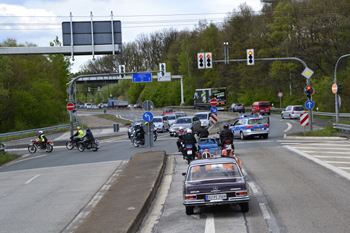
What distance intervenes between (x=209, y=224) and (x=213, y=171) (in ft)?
4.91

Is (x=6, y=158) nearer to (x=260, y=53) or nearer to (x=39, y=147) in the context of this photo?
(x=39, y=147)

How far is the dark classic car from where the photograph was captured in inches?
377

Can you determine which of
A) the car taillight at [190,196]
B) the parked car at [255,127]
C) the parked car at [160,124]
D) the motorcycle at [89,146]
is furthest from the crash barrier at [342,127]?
the car taillight at [190,196]

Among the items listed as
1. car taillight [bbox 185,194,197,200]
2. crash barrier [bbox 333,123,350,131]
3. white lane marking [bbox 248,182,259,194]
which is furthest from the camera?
crash barrier [bbox 333,123,350,131]

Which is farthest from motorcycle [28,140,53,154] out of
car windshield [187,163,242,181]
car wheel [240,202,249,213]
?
car wheel [240,202,249,213]

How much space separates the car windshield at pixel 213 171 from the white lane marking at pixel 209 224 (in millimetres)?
862

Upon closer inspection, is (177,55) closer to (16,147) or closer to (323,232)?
(16,147)

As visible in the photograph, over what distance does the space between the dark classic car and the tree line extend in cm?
4063

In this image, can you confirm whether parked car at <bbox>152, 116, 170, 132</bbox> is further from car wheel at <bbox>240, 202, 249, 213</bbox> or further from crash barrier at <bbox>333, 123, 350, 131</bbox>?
car wheel at <bbox>240, 202, 249, 213</bbox>

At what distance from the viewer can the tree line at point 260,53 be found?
186ft

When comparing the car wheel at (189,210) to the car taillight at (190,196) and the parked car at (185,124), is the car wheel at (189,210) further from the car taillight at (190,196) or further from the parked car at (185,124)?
the parked car at (185,124)

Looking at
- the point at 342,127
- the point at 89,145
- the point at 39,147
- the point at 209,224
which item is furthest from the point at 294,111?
the point at 209,224

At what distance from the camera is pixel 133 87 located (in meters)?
133

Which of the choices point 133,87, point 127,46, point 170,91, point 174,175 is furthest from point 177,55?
point 174,175
